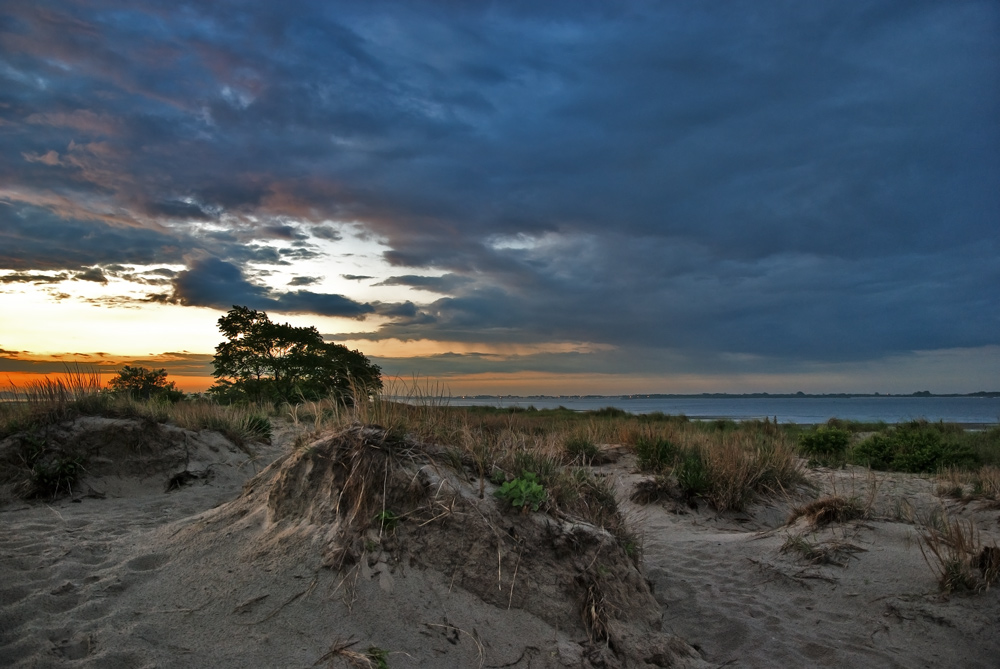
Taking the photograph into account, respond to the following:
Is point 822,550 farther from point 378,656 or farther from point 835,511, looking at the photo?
point 378,656

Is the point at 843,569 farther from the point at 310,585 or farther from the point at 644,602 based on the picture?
the point at 310,585

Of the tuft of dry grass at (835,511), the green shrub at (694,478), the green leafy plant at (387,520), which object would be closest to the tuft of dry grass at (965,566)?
the tuft of dry grass at (835,511)

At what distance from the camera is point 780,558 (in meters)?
6.93

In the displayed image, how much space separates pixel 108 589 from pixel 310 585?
157 cm

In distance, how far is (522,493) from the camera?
4859 mm

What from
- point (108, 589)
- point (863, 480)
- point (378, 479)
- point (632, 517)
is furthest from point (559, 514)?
point (863, 480)

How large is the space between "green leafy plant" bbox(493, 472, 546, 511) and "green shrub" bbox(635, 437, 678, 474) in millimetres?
7329

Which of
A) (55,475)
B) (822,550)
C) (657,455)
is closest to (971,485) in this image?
(657,455)

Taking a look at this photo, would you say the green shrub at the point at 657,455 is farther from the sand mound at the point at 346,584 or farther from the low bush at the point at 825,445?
the sand mound at the point at 346,584

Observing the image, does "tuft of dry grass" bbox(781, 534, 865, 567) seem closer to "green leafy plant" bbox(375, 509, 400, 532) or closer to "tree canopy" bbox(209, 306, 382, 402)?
"green leafy plant" bbox(375, 509, 400, 532)

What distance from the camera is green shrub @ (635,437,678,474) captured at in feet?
38.8

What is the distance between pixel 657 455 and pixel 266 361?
22.8m

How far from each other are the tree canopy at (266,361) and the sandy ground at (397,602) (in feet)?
70.3

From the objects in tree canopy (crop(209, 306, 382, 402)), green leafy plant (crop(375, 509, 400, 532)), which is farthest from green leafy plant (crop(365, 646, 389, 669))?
tree canopy (crop(209, 306, 382, 402))
